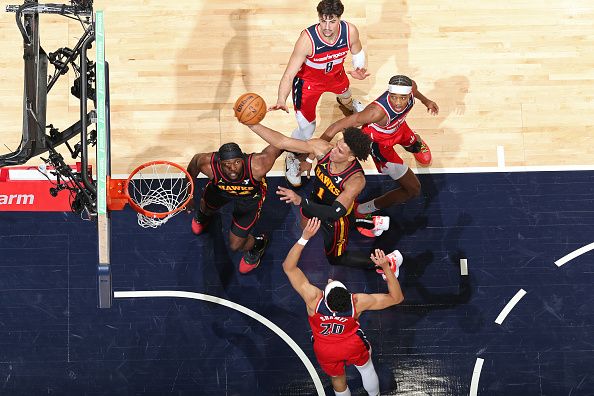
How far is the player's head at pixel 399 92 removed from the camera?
28.7 feet

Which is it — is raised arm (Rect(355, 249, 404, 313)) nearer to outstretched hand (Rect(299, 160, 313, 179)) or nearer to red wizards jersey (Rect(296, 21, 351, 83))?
outstretched hand (Rect(299, 160, 313, 179))

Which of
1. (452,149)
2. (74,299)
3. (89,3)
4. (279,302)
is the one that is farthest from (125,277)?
(452,149)

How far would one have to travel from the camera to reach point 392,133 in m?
9.26

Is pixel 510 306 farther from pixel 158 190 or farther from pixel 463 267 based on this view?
pixel 158 190

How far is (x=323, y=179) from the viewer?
891 cm

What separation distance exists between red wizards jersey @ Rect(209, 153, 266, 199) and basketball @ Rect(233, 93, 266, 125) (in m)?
0.45

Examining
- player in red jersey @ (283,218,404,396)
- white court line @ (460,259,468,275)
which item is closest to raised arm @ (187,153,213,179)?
player in red jersey @ (283,218,404,396)

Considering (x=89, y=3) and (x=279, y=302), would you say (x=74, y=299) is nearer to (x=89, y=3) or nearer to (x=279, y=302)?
(x=279, y=302)

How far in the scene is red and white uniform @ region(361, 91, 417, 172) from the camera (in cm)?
895

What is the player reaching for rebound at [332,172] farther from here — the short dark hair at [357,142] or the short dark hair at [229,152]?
the short dark hair at [229,152]

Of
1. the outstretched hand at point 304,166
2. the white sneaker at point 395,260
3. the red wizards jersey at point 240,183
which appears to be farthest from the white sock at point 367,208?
the red wizards jersey at point 240,183

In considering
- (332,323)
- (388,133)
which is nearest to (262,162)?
(388,133)

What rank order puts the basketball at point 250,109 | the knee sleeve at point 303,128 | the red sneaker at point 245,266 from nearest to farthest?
the basketball at point 250,109 < the knee sleeve at point 303,128 < the red sneaker at point 245,266

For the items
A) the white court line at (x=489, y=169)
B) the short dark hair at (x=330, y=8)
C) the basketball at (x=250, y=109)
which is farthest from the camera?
the white court line at (x=489, y=169)
